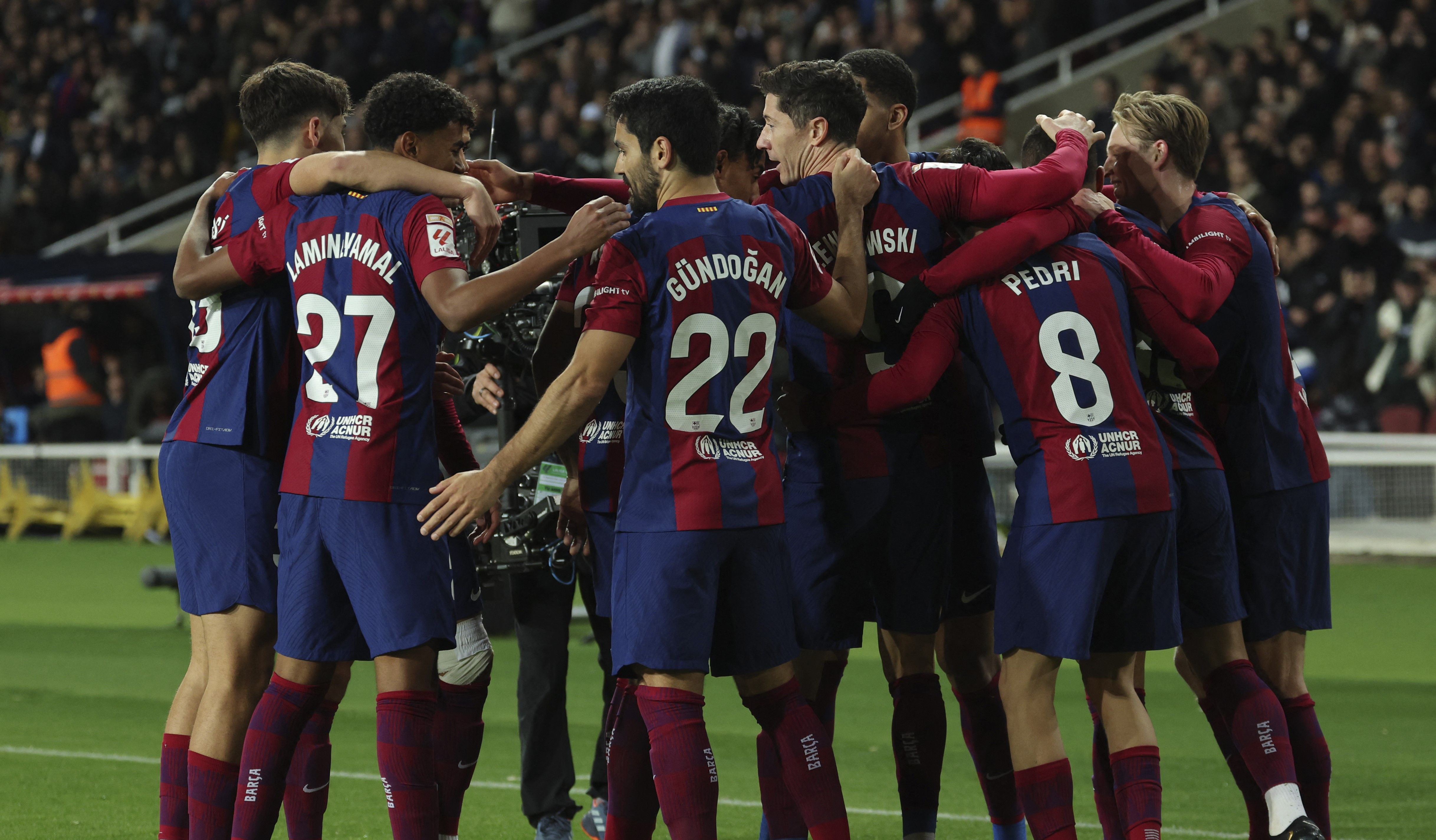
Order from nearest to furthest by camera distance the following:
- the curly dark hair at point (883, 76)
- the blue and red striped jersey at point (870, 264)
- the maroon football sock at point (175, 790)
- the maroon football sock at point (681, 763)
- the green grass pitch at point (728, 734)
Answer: the maroon football sock at point (681, 763), the maroon football sock at point (175, 790), the blue and red striped jersey at point (870, 264), the curly dark hair at point (883, 76), the green grass pitch at point (728, 734)

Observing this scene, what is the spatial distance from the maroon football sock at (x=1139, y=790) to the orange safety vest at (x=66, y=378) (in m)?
16.0

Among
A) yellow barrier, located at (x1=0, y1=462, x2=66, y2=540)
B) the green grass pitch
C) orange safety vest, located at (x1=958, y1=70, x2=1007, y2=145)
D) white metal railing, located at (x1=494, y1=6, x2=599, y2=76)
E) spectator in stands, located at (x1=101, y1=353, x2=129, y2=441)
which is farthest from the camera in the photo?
white metal railing, located at (x1=494, y1=6, x2=599, y2=76)

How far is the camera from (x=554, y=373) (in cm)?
475

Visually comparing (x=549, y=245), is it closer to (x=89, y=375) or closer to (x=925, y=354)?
(x=925, y=354)

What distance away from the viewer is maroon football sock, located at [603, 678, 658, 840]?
15.0 ft

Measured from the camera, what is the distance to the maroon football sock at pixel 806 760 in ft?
13.9

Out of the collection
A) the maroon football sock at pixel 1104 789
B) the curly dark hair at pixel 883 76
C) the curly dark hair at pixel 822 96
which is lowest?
the maroon football sock at pixel 1104 789

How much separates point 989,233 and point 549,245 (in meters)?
1.19

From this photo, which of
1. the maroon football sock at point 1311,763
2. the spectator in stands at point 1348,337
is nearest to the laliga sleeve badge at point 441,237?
the maroon football sock at point 1311,763

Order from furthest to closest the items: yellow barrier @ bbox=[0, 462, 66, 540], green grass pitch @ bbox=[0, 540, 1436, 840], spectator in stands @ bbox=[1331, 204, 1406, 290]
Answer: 1. yellow barrier @ bbox=[0, 462, 66, 540]
2. spectator in stands @ bbox=[1331, 204, 1406, 290]
3. green grass pitch @ bbox=[0, 540, 1436, 840]

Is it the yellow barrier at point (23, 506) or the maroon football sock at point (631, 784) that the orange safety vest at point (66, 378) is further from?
the maroon football sock at point (631, 784)

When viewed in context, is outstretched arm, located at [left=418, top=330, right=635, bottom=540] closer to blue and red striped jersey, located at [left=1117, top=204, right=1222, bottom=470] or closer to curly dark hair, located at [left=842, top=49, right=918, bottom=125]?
curly dark hair, located at [left=842, top=49, right=918, bottom=125]

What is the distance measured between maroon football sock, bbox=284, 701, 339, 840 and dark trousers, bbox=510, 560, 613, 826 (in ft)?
3.29

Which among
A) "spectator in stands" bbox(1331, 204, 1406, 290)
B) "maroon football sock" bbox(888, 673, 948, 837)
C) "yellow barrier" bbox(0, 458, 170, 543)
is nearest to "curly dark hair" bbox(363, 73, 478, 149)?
"maroon football sock" bbox(888, 673, 948, 837)
